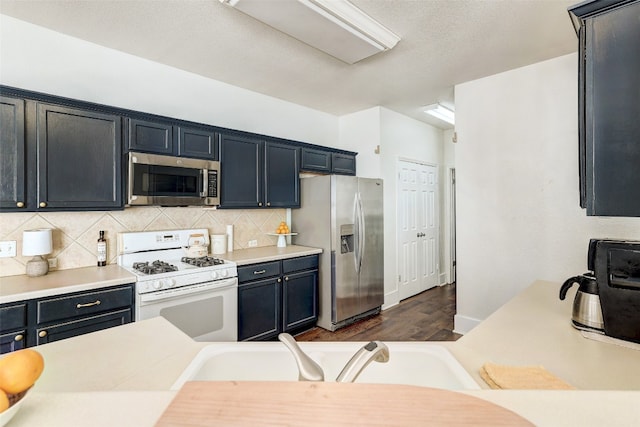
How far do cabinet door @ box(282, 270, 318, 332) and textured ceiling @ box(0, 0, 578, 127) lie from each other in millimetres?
2087

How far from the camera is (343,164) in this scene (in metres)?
4.27

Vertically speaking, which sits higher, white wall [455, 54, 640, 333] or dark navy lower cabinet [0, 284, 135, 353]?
white wall [455, 54, 640, 333]

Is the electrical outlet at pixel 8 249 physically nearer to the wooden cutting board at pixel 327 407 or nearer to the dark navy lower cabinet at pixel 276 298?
the dark navy lower cabinet at pixel 276 298

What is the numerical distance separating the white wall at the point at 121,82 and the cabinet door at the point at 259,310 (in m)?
1.76

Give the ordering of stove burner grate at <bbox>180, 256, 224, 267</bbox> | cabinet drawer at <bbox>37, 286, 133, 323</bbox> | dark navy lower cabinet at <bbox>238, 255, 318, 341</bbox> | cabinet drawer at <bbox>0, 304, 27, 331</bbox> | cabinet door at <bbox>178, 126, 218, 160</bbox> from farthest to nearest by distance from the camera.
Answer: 1. dark navy lower cabinet at <bbox>238, 255, 318, 341</bbox>
2. cabinet door at <bbox>178, 126, 218, 160</bbox>
3. stove burner grate at <bbox>180, 256, 224, 267</bbox>
4. cabinet drawer at <bbox>37, 286, 133, 323</bbox>
5. cabinet drawer at <bbox>0, 304, 27, 331</bbox>

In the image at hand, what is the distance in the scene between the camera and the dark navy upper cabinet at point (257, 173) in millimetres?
3102

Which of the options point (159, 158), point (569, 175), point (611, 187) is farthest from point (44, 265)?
point (569, 175)

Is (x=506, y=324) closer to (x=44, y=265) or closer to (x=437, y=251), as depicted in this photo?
(x=44, y=265)

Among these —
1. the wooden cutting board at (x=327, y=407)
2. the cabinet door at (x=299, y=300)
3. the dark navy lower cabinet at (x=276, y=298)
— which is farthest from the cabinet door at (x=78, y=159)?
the wooden cutting board at (x=327, y=407)

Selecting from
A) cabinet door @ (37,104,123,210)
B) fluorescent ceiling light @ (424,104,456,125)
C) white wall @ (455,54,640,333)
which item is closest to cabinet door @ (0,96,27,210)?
cabinet door @ (37,104,123,210)

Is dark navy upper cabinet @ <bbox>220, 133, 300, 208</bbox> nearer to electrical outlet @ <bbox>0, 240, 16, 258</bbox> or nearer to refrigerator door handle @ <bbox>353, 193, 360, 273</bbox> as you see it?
refrigerator door handle @ <bbox>353, 193, 360, 273</bbox>

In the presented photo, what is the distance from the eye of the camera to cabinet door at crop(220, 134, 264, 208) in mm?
3080

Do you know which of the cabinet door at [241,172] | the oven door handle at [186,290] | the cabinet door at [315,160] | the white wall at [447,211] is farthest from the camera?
the white wall at [447,211]

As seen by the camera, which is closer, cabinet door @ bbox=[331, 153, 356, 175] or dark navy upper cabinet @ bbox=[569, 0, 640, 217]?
dark navy upper cabinet @ bbox=[569, 0, 640, 217]
